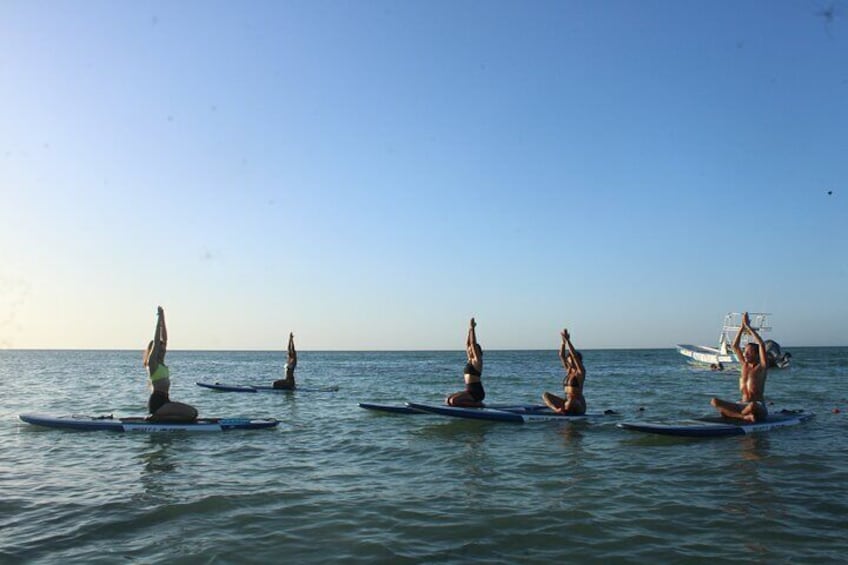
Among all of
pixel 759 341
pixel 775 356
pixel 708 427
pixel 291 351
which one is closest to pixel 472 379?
pixel 708 427

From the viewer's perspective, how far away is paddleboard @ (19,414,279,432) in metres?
16.6

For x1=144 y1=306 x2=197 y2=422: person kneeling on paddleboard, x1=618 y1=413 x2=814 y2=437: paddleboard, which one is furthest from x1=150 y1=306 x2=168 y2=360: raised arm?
x1=618 y1=413 x2=814 y2=437: paddleboard

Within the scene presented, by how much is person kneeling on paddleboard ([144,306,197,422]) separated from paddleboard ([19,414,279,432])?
0.64ft

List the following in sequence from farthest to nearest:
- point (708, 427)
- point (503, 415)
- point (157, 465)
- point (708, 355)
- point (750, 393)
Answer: point (708, 355) → point (503, 415) → point (750, 393) → point (708, 427) → point (157, 465)

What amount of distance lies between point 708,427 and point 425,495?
911cm

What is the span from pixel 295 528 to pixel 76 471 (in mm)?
6646

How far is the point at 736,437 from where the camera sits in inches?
612

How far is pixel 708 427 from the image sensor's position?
1537 centimetres

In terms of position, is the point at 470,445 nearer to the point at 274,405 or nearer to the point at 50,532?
the point at 50,532

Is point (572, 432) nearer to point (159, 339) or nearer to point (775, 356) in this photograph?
point (159, 339)

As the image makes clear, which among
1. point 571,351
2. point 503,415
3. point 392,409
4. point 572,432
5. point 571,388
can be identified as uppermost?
point 571,351

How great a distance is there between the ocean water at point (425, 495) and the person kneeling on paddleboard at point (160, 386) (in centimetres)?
67

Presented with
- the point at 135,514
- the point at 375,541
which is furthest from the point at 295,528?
the point at 135,514

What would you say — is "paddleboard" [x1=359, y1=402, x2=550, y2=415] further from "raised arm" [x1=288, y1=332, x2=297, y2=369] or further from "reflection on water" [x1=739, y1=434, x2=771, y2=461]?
"raised arm" [x1=288, y1=332, x2=297, y2=369]
